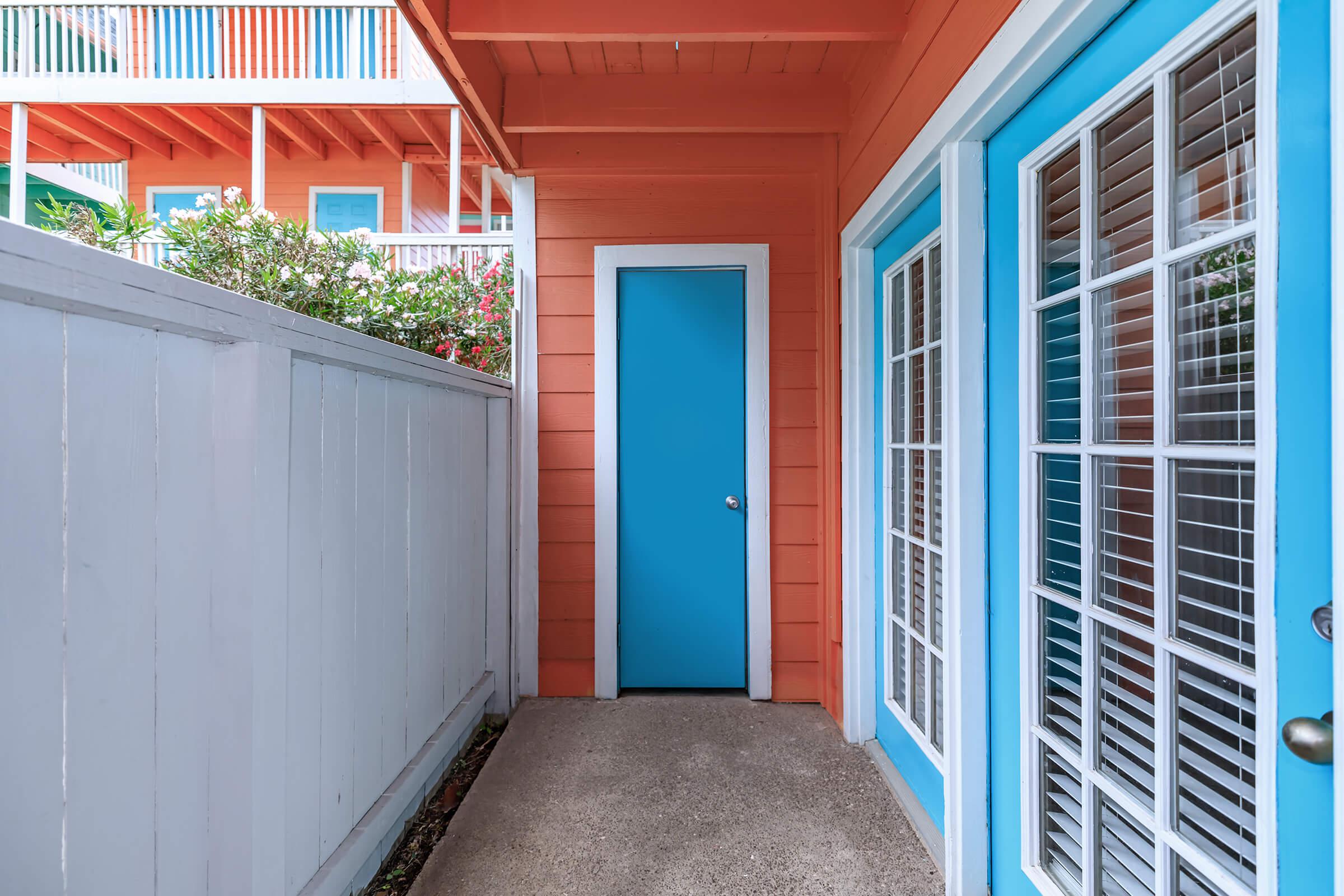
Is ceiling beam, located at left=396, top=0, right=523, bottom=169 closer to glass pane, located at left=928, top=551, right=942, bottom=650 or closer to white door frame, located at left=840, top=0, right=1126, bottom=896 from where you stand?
white door frame, located at left=840, top=0, right=1126, bottom=896

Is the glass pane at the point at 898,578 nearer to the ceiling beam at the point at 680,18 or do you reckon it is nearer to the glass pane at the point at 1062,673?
the glass pane at the point at 1062,673

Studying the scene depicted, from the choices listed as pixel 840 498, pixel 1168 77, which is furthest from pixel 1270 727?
pixel 840 498

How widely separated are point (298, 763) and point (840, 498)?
1.97 meters

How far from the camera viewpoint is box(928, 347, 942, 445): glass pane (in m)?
1.87

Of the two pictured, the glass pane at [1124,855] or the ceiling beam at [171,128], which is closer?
the glass pane at [1124,855]

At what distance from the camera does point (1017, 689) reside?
4.65 ft

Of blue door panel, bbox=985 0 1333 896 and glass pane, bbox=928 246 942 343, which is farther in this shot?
glass pane, bbox=928 246 942 343

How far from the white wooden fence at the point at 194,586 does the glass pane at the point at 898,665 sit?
1538 mm

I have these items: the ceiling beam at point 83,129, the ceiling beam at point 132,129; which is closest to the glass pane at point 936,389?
the ceiling beam at point 132,129

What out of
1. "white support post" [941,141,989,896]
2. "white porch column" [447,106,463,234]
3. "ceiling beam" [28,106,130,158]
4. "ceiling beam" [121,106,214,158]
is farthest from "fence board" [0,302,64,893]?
"ceiling beam" [28,106,130,158]

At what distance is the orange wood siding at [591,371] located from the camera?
9.30ft

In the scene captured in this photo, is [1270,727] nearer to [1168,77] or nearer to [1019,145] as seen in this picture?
[1168,77]

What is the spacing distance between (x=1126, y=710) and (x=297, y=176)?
6.64 m

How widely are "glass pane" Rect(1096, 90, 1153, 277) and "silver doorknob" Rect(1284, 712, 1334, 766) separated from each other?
679mm
